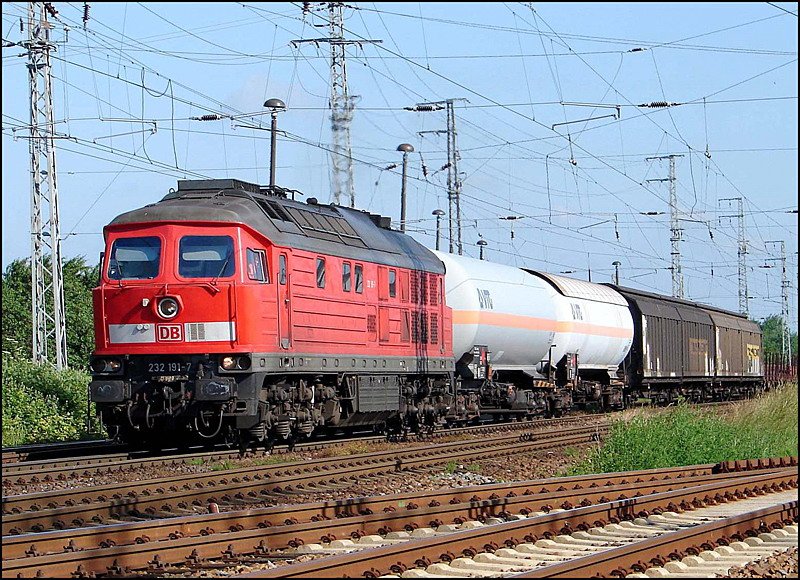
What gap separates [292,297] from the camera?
61.9ft

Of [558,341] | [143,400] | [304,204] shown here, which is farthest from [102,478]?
[558,341]

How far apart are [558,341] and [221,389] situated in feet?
51.8

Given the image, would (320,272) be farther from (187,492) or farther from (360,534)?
(360,534)

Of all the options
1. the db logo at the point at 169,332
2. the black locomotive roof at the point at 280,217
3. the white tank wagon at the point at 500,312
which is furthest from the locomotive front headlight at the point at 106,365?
the white tank wagon at the point at 500,312

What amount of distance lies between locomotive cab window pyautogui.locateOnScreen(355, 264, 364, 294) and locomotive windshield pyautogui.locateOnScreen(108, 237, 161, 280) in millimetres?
4283

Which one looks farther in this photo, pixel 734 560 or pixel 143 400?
pixel 143 400

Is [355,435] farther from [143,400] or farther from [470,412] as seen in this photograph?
[143,400]

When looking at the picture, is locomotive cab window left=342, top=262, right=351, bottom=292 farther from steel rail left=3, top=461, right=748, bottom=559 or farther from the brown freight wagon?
the brown freight wagon

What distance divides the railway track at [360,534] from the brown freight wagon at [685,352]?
2529cm

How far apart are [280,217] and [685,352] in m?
26.5

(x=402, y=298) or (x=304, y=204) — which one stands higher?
(x=304, y=204)

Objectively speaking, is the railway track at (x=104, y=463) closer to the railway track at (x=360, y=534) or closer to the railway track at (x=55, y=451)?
the railway track at (x=55, y=451)

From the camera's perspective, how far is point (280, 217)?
19.3 metres

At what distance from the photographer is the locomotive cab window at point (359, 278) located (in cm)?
2117
